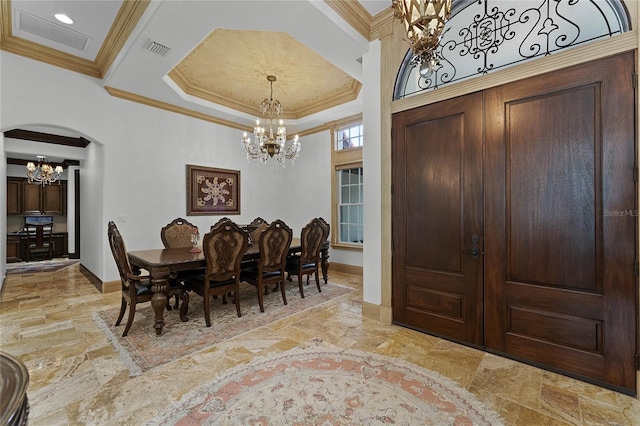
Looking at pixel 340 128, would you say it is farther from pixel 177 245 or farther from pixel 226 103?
pixel 177 245

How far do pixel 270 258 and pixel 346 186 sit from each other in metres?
2.91

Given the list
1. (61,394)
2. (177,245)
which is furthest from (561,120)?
(177,245)

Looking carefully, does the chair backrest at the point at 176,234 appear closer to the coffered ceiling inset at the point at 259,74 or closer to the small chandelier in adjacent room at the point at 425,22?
the coffered ceiling inset at the point at 259,74

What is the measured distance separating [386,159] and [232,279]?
2306mm

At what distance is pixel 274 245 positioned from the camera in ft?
12.0

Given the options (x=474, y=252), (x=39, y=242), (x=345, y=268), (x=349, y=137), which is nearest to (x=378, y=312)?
(x=474, y=252)

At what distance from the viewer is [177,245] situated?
414 cm

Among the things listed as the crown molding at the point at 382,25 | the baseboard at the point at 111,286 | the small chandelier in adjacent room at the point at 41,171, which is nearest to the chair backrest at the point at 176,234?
the baseboard at the point at 111,286

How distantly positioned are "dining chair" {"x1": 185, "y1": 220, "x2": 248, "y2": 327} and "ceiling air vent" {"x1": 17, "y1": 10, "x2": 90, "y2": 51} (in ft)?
10.2

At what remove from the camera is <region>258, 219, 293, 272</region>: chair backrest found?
3.55 metres

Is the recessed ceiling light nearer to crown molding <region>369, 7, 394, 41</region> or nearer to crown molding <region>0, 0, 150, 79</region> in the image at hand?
crown molding <region>0, 0, 150, 79</region>

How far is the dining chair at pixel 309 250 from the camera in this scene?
4.19m

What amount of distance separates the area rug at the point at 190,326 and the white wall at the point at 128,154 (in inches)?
68.1

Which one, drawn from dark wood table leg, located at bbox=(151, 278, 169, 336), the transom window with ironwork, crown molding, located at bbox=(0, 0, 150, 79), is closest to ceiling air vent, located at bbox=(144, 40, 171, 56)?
crown molding, located at bbox=(0, 0, 150, 79)
